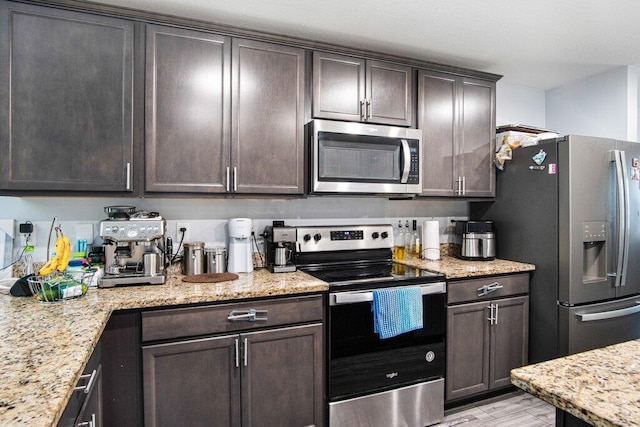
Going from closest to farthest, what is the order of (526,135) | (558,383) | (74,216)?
(558,383) < (74,216) < (526,135)

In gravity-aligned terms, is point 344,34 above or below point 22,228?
above

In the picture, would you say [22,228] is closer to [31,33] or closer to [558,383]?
[31,33]

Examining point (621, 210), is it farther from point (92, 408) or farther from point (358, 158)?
point (92, 408)

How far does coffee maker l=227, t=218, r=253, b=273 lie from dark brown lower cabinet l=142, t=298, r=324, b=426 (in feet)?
1.59

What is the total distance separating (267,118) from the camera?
2.23 m

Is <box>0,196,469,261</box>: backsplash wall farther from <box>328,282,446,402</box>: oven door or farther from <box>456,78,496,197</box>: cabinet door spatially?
<box>328,282,446,402</box>: oven door

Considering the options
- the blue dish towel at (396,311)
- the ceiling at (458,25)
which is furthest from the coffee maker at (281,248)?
the ceiling at (458,25)

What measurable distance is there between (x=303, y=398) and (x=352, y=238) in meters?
1.06

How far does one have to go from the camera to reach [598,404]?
79 cm

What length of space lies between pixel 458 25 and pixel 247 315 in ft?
6.66

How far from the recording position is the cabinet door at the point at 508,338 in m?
2.53

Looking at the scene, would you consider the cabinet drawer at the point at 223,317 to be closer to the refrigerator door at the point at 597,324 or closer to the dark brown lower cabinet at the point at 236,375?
the dark brown lower cabinet at the point at 236,375

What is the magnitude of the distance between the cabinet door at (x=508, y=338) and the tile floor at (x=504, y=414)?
14 cm

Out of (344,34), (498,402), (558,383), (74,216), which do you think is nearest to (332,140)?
(344,34)
